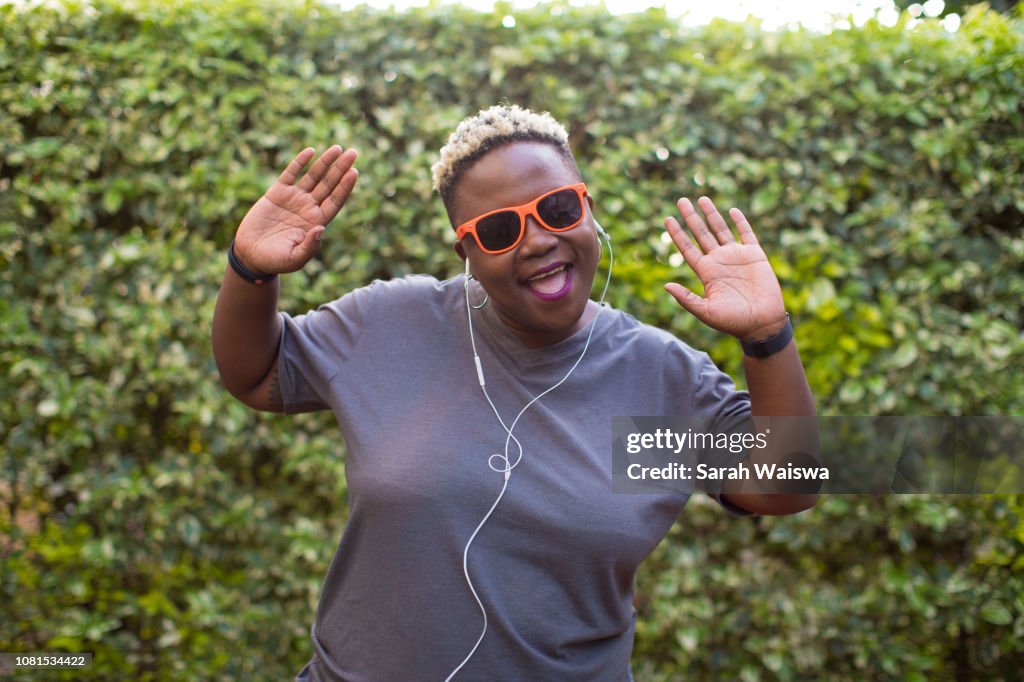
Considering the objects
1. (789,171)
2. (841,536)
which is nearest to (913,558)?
(841,536)

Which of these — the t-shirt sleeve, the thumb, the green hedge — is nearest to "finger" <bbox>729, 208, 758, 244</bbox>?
the t-shirt sleeve

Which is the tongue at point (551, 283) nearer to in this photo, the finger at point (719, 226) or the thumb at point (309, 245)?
the finger at point (719, 226)

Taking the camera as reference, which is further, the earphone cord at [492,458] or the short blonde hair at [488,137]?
the short blonde hair at [488,137]

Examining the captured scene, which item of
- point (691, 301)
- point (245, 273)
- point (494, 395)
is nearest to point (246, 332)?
point (245, 273)

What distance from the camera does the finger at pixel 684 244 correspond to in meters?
1.81

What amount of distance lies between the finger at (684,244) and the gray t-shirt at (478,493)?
0.24 m

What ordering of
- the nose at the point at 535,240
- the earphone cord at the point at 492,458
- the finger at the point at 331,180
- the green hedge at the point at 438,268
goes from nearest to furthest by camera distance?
the earphone cord at the point at 492,458, the nose at the point at 535,240, the finger at the point at 331,180, the green hedge at the point at 438,268

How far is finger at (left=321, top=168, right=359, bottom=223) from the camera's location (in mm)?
1866

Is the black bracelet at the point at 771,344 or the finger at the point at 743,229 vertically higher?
the finger at the point at 743,229

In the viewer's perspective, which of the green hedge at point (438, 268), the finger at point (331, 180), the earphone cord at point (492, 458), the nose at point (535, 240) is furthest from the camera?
the green hedge at point (438, 268)

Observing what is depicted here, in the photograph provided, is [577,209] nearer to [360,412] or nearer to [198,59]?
[360,412]

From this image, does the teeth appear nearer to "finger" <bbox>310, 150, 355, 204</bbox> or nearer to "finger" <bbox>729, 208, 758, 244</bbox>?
"finger" <bbox>729, 208, 758, 244</bbox>

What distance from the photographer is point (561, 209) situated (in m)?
1.79

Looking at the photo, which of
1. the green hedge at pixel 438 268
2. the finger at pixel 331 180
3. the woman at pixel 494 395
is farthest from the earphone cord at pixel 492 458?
the green hedge at pixel 438 268
